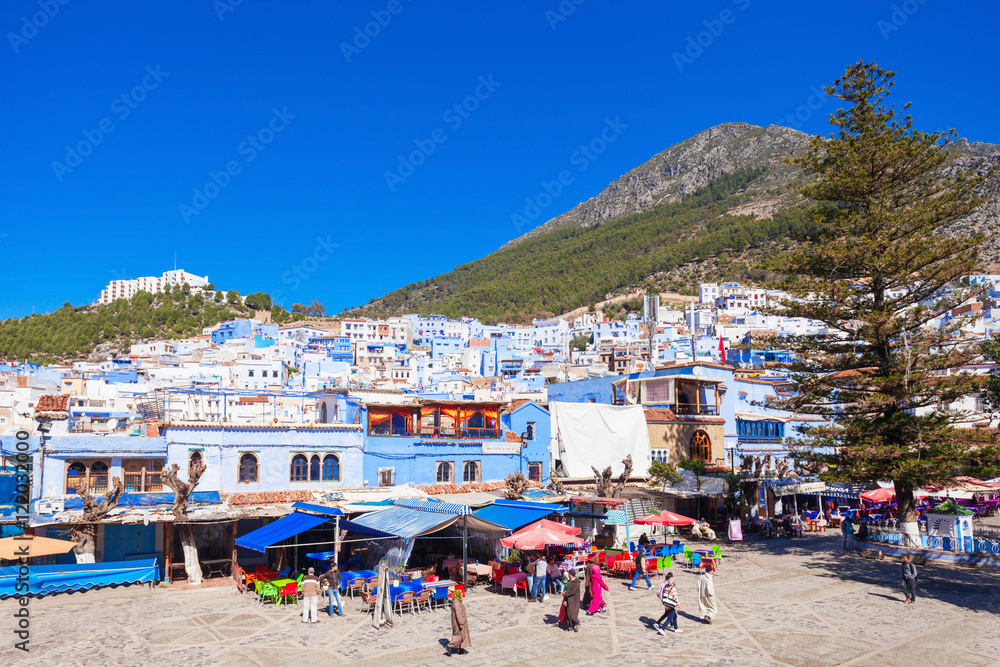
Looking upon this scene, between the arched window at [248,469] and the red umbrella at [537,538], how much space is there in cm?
932

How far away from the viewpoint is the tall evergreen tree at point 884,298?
67.5 feet

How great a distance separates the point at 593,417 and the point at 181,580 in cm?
1501

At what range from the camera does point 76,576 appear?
16641 millimetres

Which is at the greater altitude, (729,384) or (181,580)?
(729,384)

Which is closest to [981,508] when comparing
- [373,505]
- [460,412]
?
[460,412]

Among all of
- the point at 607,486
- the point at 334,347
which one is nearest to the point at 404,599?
the point at 607,486

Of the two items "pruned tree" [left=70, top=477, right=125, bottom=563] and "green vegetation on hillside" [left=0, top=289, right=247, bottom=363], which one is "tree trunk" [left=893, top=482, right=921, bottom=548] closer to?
"pruned tree" [left=70, top=477, right=125, bottom=563]

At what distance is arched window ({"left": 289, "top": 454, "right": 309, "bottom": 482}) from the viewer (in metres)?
22.1

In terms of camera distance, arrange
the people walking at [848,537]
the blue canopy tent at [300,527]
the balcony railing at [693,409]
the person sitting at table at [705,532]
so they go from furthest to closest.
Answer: the balcony railing at [693,409] < the person sitting at table at [705,532] < the people walking at [848,537] < the blue canopy tent at [300,527]

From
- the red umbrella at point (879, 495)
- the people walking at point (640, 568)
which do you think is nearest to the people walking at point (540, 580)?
the people walking at point (640, 568)

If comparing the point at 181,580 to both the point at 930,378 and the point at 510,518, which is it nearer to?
the point at 510,518

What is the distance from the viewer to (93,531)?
17.6m

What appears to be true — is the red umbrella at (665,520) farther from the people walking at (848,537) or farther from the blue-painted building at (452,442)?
the blue-painted building at (452,442)

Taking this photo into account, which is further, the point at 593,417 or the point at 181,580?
the point at 593,417
